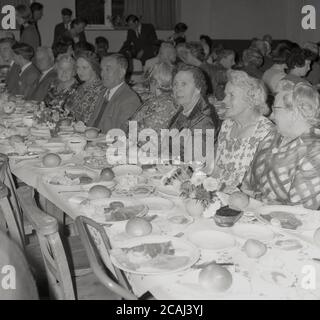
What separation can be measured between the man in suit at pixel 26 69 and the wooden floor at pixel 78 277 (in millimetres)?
3991


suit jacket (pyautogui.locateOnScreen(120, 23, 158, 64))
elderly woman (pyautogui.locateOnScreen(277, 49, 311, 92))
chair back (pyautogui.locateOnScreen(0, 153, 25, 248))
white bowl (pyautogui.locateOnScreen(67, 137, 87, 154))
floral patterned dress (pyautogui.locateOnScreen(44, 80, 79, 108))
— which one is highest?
suit jacket (pyautogui.locateOnScreen(120, 23, 158, 64))

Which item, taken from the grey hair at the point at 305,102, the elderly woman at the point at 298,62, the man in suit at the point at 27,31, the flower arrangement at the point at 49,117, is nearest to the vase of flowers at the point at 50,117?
the flower arrangement at the point at 49,117

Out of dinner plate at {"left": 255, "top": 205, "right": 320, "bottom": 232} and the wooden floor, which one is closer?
dinner plate at {"left": 255, "top": 205, "right": 320, "bottom": 232}

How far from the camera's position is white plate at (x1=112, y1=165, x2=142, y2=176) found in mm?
2814

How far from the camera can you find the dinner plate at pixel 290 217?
1.96 meters

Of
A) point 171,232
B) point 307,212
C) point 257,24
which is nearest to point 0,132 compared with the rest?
point 171,232

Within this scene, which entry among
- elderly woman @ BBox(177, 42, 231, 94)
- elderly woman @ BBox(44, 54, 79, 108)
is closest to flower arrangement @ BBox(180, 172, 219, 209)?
elderly woman @ BBox(44, 54, 79, 108)

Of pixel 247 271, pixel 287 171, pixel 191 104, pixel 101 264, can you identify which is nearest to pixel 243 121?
pixel 191 104

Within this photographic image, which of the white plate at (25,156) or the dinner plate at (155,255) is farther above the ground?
the white plate at (25,156)

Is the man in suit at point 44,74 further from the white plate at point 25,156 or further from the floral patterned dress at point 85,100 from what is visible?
the white plate at point 25,156

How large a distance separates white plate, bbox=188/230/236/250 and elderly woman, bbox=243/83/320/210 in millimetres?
584

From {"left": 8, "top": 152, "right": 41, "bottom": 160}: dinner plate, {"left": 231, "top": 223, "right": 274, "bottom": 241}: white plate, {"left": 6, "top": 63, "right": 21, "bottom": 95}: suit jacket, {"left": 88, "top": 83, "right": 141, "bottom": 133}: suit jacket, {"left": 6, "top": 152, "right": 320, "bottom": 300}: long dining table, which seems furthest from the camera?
{"left": 6, "top": 63, "right": 21, "bottom": 95}: suit jacket

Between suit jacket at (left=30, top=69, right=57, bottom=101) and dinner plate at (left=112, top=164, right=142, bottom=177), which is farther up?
suit jacket at (left=30, top=69, right=57, bottom=101)

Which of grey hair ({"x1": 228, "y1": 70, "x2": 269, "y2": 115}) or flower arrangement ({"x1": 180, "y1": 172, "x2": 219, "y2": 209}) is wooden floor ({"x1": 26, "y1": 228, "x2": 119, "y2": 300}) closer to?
flower arrangement ({"x1": 180, "y1": 172, "x2": 219, "y2": 209})
